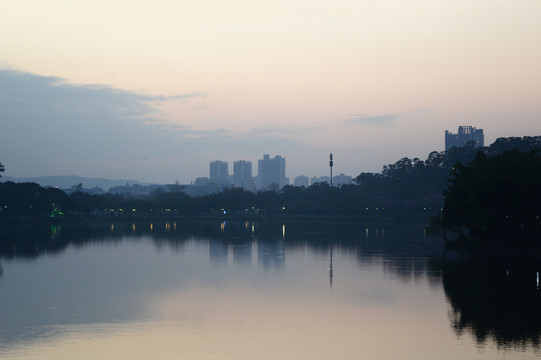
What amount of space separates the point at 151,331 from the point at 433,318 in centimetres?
995

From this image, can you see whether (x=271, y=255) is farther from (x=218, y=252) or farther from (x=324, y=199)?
(x=324, y=199)

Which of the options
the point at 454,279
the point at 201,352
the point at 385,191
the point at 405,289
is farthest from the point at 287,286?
the point at 385,191

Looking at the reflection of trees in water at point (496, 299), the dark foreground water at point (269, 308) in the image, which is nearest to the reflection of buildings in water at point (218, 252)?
the dark foreground water at point (269, 308)

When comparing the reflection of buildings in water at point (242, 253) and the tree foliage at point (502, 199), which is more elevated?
the tree foliage at point (502, 199)

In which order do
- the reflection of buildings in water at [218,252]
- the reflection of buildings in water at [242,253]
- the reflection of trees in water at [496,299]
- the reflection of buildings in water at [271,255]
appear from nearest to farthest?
the reflection of trees in water at [496,299] < the reflection of buildings in water at [271,255] < the reflection of buildings in water at [218,252] < the reflection of buildings in water at [242,253]

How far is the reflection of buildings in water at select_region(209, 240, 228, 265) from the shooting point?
44562mm

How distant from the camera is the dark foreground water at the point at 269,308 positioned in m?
18.7

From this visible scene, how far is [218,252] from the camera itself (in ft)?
171

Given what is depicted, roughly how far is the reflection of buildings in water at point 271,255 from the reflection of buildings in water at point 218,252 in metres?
2.59

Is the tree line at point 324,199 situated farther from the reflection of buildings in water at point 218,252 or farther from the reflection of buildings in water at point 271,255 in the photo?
the reflection of buildings in water at point 218,252

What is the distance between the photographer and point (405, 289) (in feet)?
100

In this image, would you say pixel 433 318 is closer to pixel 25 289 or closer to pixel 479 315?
pixel 479 315

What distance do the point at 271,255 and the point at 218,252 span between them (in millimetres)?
5284

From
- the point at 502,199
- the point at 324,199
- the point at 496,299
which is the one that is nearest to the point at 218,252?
the point at 502,199
